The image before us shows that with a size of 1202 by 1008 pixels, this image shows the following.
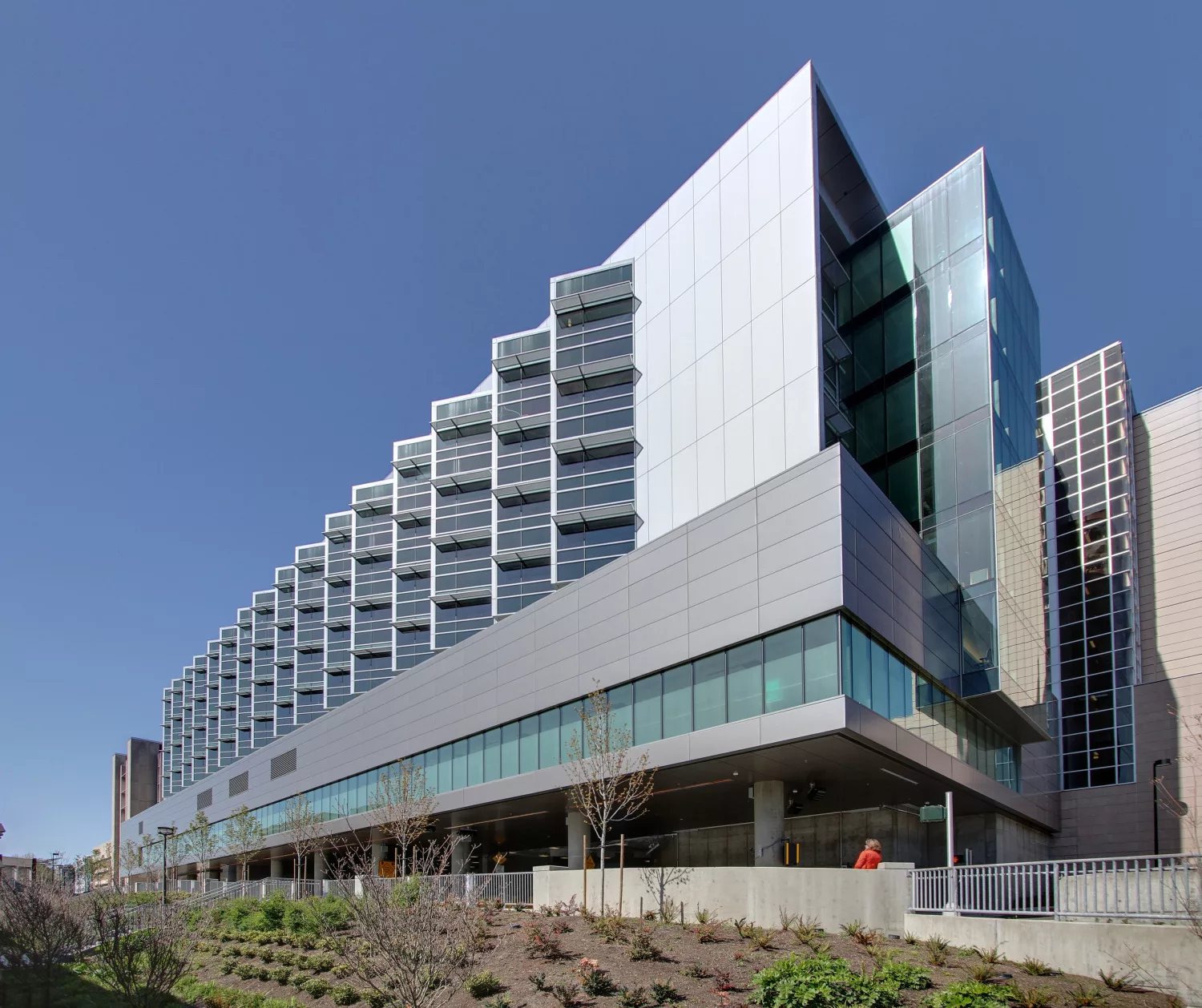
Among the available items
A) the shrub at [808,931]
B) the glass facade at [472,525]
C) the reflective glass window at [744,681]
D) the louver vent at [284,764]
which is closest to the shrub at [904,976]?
the shrub at [808,931]

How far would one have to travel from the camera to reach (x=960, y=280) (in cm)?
3331

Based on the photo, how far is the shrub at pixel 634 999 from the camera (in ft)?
50.1

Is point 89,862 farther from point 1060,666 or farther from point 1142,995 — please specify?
point 1142,995

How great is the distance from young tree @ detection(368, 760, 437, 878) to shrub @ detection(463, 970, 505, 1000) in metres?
14.6

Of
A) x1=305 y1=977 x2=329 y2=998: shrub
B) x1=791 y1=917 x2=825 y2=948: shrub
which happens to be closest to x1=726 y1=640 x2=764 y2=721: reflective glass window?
x1=791 y1=917 x2=825 y2=948: shrub

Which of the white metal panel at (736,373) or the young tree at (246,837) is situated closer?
the white metal panel at (736,373)

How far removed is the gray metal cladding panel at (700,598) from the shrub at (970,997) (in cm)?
1127

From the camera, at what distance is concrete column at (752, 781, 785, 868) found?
90.8 feet

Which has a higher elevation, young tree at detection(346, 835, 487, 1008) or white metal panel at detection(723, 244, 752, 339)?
white metal panel at detection(723, 244, 752, 339)

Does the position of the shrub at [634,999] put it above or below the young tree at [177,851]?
above

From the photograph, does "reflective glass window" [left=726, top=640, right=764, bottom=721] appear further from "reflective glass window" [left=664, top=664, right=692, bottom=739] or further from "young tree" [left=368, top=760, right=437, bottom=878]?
"young tree" [left=368, top=760, right=437, bottom=878]

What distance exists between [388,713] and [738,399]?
27.8 metres

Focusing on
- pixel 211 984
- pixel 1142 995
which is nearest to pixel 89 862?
pixel 211 984

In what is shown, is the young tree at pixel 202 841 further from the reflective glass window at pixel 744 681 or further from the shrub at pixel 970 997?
the shrub at pixel 970 997
